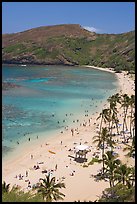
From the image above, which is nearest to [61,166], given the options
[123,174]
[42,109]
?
[123,174]

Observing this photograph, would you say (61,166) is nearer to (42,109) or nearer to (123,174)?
(123,174)

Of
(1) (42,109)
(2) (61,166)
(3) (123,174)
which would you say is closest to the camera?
(3) (123,174)

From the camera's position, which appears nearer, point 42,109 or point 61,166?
point 61,166

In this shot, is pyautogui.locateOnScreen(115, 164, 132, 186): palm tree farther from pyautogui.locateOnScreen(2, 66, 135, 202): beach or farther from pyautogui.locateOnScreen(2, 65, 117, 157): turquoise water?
pyautogui.locateOnScreen(2, 65, 117, 157): turquoise water

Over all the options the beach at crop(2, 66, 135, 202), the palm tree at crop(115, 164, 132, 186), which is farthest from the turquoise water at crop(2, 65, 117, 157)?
the palm tree at crop(115, 164, 132, 186)

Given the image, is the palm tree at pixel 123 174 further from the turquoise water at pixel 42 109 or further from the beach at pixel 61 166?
the turquoise water at pixel 42 109

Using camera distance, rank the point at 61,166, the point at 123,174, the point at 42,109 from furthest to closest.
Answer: the point at 42,109 < the point at 61,166 < the point at 123,174

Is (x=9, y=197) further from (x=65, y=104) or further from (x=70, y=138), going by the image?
(x=65, y=104)

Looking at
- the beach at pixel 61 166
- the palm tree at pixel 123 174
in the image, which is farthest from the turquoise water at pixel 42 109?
the palm tree at pixel 123 174
